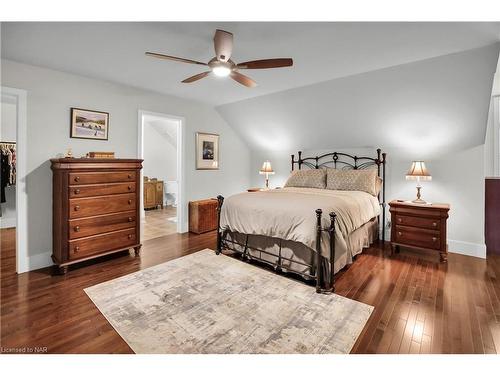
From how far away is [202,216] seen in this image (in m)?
5.11

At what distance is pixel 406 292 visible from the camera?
272 cm

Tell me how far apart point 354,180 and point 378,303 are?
2.31m

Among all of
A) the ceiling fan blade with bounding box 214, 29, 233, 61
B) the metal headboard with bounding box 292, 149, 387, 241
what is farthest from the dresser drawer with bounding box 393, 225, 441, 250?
the ceiling fan blade with bounding box 214, 29, 233, 61

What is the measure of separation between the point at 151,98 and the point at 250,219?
287 centimetres

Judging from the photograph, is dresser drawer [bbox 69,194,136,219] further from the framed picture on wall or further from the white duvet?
the framed picture on wall

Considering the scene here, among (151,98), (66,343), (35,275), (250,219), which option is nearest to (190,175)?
(151,98)

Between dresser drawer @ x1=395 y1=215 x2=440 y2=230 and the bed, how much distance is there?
38cm

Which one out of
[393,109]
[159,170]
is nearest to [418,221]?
[393,109]

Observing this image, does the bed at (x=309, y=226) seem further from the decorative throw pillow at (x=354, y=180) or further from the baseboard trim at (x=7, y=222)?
the baseboard trim at (x=7, y=222)

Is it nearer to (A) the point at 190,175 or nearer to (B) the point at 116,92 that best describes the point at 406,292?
(A) the point at 190,175

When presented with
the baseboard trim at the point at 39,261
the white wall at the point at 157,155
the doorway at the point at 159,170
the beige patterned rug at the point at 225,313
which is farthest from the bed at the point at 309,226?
the white wall at the point at 157,155

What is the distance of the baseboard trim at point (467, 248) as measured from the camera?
3.78 metres
